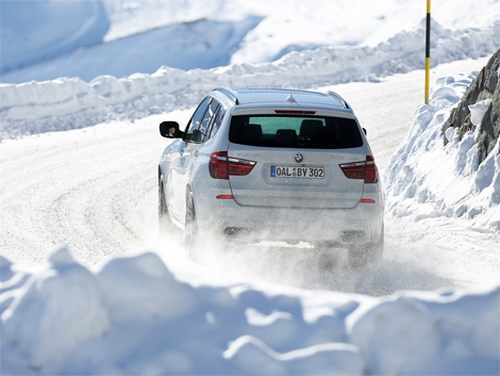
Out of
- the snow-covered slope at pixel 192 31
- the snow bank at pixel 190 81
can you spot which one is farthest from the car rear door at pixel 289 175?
the snow-covered slope at pixel 192 31

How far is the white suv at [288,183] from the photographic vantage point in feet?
27.5

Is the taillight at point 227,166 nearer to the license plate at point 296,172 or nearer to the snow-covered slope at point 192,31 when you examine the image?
the license plate at point 296,172

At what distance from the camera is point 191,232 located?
28.8 feet

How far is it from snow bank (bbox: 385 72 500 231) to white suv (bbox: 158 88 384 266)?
2.37m

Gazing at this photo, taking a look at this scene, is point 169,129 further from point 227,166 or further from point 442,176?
point 442,176

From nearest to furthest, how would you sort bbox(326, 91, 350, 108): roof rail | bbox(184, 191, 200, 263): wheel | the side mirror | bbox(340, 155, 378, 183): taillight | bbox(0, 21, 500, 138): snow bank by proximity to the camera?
bbox(340, 155, 378, 183): taillight, bbox(184, 191, 200, 263): wheel, bbox(326, 91, 350, 108): roof rail, the side mirror, bbox(0, 21, 500, 138): snow bank

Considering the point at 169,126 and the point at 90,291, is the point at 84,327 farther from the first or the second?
the point at 169,126

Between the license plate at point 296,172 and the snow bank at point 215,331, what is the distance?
356 cm

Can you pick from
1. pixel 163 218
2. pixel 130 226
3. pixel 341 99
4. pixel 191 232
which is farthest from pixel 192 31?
pixel 191 232

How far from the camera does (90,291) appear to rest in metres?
4.50

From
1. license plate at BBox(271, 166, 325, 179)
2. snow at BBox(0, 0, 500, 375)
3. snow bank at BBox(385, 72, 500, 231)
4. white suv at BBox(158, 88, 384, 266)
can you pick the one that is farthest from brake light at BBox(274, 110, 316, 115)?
snow bank at BBox(385, 72, 500, 231)

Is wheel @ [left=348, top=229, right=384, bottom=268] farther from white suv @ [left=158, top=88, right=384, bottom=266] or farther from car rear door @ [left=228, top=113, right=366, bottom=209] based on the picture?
car rear door @ [left=228, top=113, right=366, bottom=209]

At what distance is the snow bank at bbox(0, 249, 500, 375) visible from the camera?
14.2 feet

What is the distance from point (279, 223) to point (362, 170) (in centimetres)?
86
